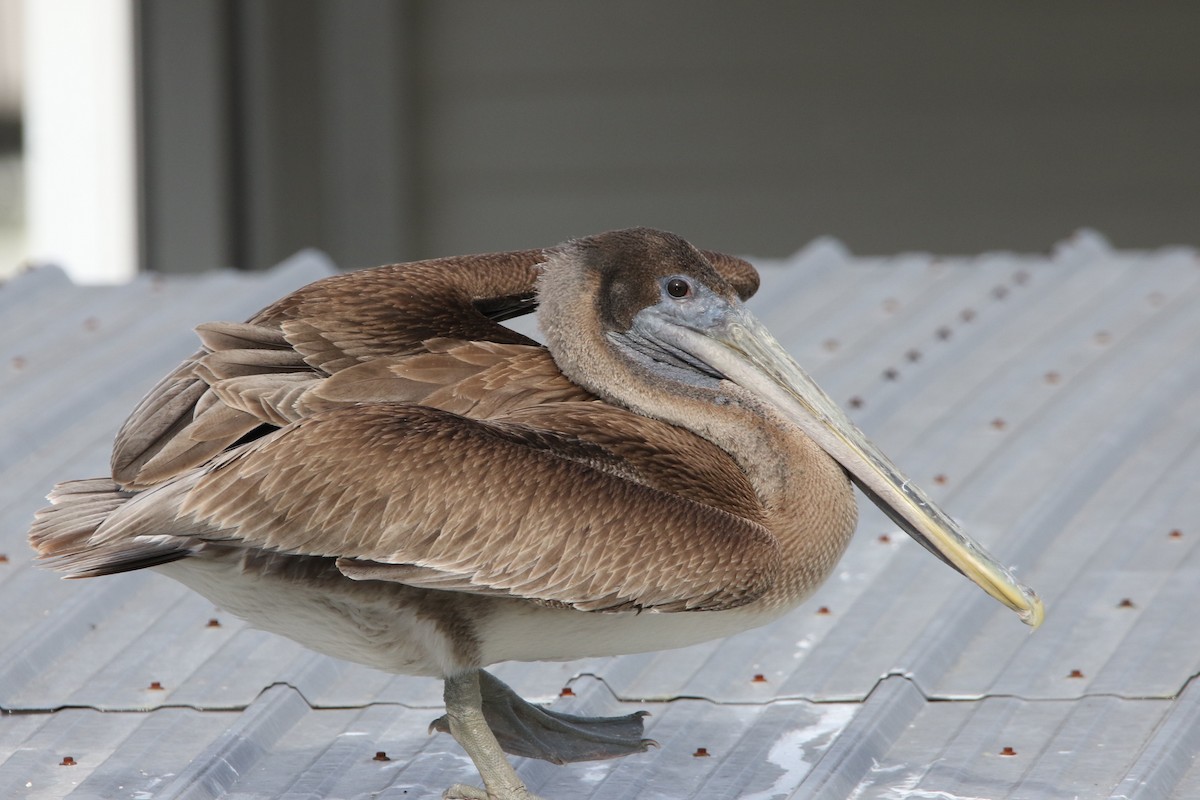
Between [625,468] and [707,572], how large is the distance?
0.23 m

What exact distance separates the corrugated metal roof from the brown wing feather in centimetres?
52

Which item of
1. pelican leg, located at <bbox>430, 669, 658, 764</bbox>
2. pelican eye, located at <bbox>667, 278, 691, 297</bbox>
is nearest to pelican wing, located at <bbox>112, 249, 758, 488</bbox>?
pelican eye, located at <bbox>667, 278, 691, 297</bbox>

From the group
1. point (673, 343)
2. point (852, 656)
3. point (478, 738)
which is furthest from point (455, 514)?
point (852, 656)

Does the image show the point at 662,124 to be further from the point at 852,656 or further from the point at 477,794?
the point at 477,794

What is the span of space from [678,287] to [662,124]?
6.32 metres

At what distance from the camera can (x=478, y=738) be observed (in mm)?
2754

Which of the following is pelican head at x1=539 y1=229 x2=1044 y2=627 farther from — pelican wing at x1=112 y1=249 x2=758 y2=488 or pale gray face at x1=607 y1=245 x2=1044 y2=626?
pelican wing at x1=112 y1=249 x2=758 y2=488

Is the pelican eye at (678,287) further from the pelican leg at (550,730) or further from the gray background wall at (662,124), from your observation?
the gray background wall at (662,124)

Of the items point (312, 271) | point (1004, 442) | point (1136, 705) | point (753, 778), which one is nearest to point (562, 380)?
point (753, 778)

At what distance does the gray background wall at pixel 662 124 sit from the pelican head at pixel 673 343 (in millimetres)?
6051

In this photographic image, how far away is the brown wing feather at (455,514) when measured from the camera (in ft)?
8.16

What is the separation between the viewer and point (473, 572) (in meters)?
2.50

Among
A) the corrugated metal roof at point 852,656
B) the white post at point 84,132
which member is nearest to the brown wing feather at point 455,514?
the corrugated metal roof at point 852,656

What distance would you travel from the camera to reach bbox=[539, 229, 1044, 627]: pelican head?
Result: 2854 mm
